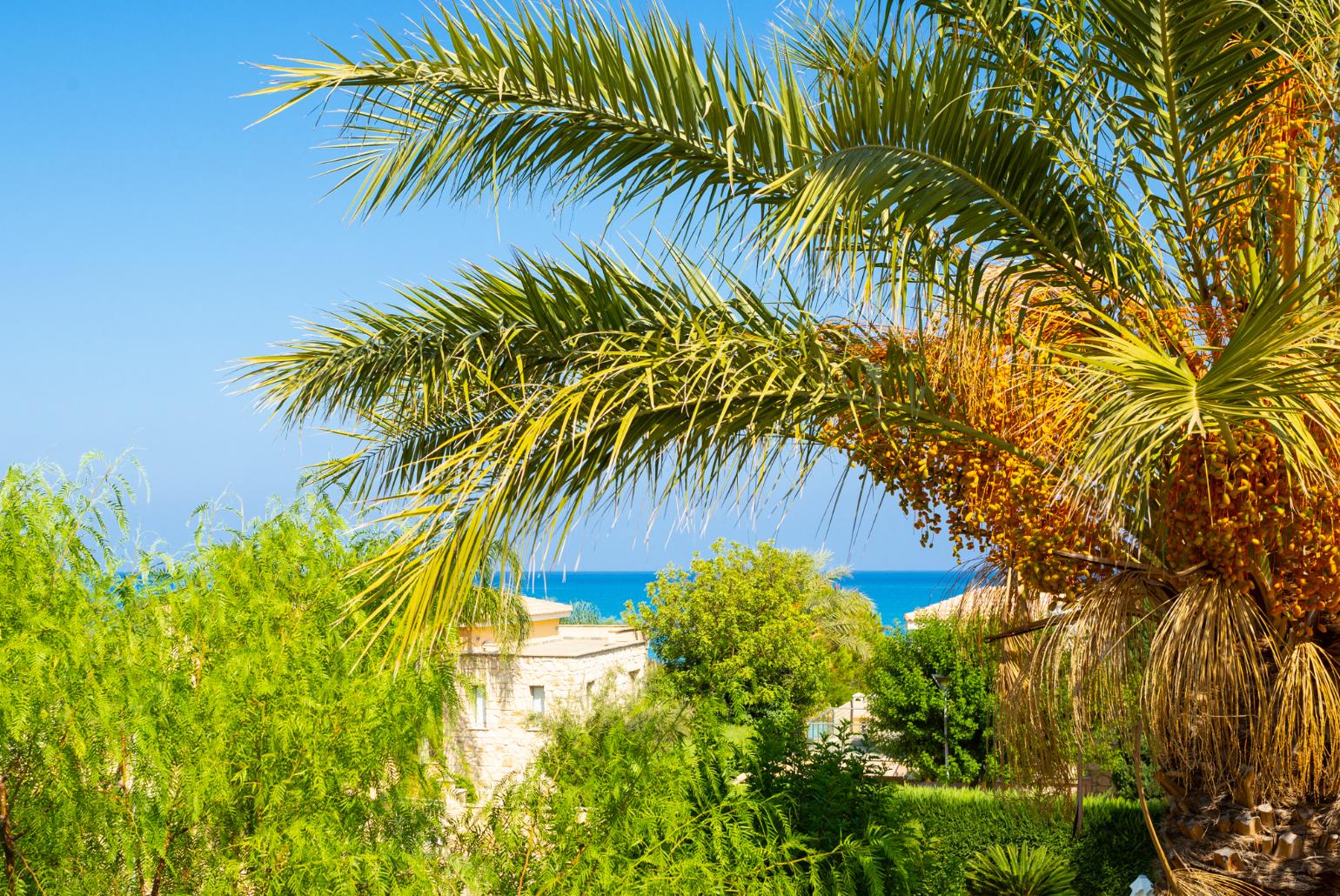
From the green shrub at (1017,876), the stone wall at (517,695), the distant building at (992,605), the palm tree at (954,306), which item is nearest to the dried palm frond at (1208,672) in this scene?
the palm tree at (954,306)

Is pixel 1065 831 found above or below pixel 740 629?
→ below

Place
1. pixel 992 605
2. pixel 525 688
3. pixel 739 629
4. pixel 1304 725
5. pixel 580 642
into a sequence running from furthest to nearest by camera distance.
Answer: pixel 739 629, pixel 580 642, pixel 525 688, pixel 992 605, pixel 1304 725

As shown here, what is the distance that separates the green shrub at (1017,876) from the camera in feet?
35.2

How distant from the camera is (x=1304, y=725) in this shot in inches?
159

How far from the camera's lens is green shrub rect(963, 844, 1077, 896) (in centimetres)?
1074

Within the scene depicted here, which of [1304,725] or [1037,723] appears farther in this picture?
[1037,723]

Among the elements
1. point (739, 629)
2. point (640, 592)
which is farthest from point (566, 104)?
point (640, 592)

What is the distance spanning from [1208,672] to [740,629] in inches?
891

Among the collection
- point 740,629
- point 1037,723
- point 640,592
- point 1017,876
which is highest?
point 640,592

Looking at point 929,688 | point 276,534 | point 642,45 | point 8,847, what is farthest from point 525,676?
point 642,45

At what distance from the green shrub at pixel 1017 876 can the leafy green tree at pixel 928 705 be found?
8.01 metres

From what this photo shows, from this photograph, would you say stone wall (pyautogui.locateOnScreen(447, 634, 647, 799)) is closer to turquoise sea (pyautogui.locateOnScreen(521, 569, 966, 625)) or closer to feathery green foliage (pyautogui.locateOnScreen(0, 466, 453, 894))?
feathery green foliage (pyautogui.locateOnScreen(0, 466, 453, 894))

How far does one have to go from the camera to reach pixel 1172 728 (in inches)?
166

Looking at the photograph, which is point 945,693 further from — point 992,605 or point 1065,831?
point 992,605
